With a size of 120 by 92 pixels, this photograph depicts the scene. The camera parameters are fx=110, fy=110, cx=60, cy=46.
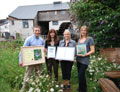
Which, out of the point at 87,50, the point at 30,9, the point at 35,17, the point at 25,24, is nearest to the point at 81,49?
the point at 87,50

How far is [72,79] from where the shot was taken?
4176 mm

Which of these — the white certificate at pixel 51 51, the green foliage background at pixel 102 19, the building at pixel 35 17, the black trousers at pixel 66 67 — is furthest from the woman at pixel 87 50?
the building at pixel 35 17

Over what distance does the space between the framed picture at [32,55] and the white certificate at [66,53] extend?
0.46 m

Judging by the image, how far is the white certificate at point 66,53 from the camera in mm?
2891

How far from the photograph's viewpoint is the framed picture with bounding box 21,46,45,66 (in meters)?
2.75

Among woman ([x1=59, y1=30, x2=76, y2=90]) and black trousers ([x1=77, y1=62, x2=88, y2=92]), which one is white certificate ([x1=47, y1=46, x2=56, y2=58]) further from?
black trousers ([x1=77, y1=62, x2=88, y2=92])

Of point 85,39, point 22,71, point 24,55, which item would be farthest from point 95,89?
point 22,71

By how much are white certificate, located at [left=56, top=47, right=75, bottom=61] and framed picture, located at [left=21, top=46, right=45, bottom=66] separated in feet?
1.52

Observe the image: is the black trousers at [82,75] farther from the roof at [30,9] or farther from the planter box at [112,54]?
the roof at [30,9]

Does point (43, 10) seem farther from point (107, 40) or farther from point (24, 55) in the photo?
point (24, 55)

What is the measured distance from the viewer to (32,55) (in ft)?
9.36

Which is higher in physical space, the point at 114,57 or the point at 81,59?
the point at 81,59

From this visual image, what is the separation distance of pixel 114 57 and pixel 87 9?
2716 mm

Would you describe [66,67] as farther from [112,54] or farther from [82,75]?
[112,54]
